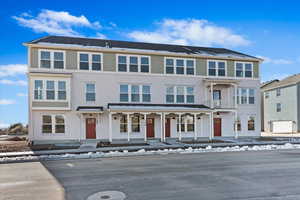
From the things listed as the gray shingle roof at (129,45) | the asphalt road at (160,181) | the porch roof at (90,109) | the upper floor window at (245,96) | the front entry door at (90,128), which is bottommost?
the asphalt road at (160,181)

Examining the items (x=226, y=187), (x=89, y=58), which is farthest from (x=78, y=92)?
(x=226, y=187)

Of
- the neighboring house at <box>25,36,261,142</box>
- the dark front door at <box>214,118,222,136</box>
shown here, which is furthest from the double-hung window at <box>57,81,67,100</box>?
the dark front door at <box>214,118,222,136</box>

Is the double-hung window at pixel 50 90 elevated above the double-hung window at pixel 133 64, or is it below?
below

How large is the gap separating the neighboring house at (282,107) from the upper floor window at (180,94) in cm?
1855

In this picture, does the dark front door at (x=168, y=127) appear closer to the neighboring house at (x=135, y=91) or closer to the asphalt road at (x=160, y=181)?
the neighboring house at (x=135, y=91)

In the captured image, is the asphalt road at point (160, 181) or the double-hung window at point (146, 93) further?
the double-hung window at point (146, 93)

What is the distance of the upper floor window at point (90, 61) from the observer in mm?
21141

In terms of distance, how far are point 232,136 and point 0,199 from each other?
Result: 22.0 m

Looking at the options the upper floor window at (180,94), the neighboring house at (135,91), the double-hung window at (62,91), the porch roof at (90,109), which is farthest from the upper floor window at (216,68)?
the double-hung window at (62,91)

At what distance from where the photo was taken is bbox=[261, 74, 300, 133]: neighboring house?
3341cm

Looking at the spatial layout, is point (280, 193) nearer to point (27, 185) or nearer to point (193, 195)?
point (193, 195)

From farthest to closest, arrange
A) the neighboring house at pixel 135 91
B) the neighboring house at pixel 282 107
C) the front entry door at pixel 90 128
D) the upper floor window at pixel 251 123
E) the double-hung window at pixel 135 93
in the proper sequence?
the neighboring house at pixel 282 107 < the upper floor window at pixel 251 123 < the double-hung window at pixel 135 93 < the front entry door at pixel 90 128 < the neighboring house at pixel 135 91

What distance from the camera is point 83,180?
312 inches

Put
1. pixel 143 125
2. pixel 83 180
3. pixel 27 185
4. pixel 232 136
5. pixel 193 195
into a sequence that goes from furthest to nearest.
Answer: pixel 232 136 → pixel 143 125 → pixel 83 180 → pixel 27 185 → pixel 193 195
